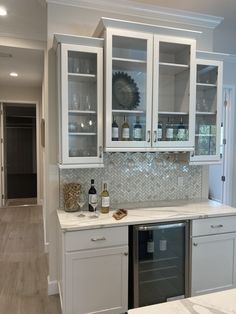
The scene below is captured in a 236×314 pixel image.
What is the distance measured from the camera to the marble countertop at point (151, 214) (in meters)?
2.21

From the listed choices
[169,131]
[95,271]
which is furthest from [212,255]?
[169,131]

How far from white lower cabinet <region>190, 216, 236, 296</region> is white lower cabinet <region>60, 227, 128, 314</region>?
678mm

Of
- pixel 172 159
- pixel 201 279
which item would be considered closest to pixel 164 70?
pixel 172 159

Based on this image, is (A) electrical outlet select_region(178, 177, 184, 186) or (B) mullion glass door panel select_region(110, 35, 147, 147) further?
(A) electrical outlet select_region(178, 177, 184, 186)

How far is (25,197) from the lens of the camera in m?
7.64

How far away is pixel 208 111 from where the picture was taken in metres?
2.95

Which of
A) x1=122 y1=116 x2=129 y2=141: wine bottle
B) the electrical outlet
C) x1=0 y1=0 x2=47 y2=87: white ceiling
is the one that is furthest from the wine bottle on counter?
x1=0 y1=0 x2=47 y2=87: white ceiling

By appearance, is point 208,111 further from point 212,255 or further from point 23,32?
point 23,32

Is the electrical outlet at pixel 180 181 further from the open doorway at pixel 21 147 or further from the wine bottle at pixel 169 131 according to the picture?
the open doorway at pixel 21 147

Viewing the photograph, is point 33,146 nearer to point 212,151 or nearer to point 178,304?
point 212,151

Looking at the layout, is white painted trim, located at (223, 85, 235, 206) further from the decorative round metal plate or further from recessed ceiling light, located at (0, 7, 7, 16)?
recessed ceiling light, located at (0, 7, 7, 16)

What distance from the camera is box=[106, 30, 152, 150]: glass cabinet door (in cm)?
247

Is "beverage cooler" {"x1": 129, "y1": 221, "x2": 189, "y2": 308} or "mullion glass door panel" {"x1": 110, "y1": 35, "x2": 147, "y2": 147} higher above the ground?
"mullion glass door panel" {"x1": 110, "y1": 35, "x2": 147, "y2": 147}

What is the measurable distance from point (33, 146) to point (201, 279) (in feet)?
29.6
